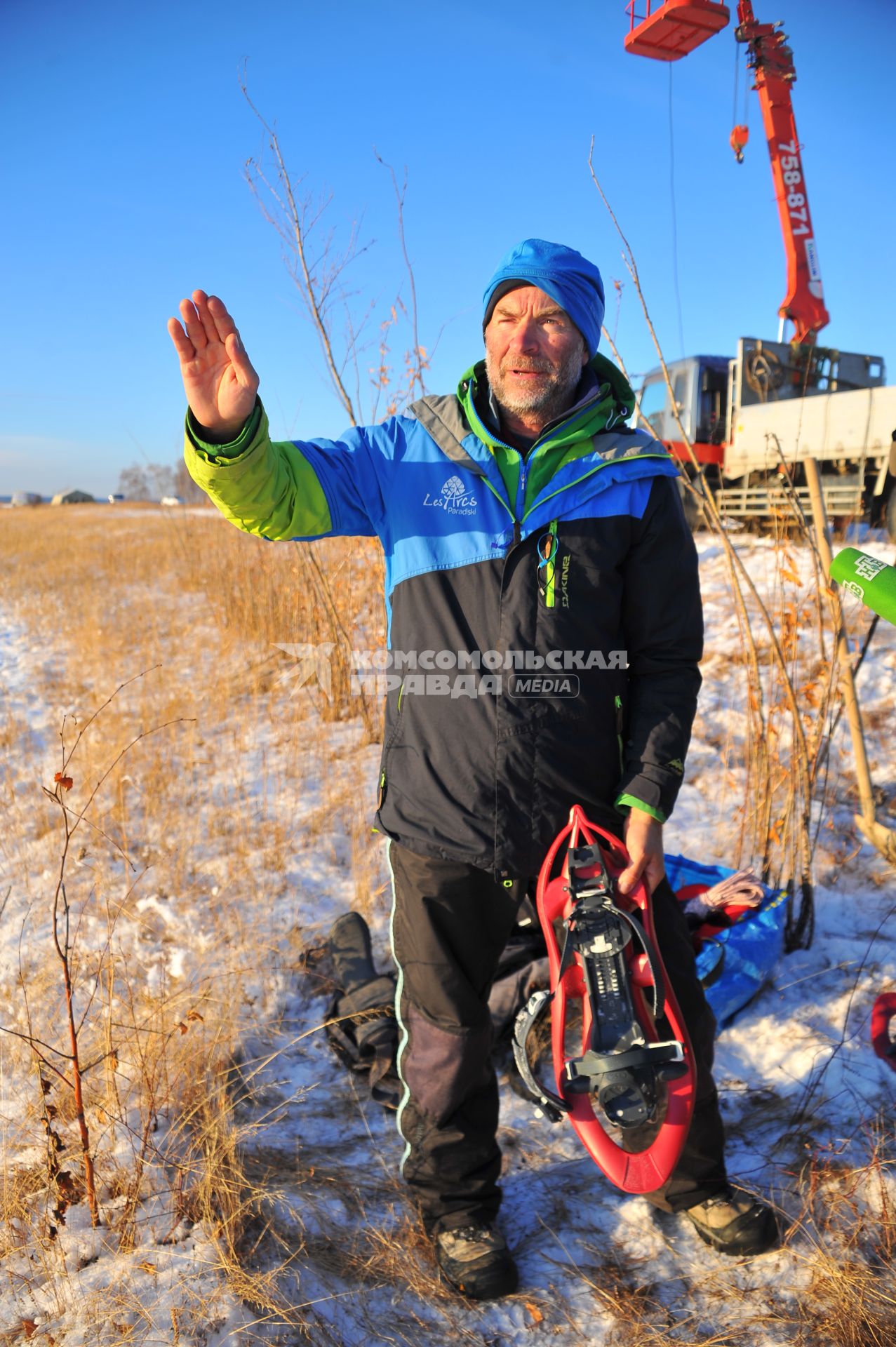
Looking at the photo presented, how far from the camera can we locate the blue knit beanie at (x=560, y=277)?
1.84 m

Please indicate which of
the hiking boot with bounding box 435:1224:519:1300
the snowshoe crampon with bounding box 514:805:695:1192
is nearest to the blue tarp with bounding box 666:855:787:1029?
the snowshoe crampon with bounding box 514:805:695:1192

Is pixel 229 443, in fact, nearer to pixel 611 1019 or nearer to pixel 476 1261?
pixel 611 1019

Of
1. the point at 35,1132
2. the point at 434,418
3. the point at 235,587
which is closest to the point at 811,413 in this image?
the point at 235,587

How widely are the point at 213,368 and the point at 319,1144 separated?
204cm

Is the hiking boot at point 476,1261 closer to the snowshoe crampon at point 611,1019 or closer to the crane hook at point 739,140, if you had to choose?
the snowshoe crampon at point 611,1019

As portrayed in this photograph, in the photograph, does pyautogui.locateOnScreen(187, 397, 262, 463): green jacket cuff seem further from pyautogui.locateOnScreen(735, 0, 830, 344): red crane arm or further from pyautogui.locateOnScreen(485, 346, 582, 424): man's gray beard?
pyautogui.locateOnScreen(735, 0, 830, 344): red crane arm

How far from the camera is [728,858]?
3484mm

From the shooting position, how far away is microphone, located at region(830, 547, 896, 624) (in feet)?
4.29

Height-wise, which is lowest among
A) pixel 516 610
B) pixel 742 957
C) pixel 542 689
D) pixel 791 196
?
pixel 742 957

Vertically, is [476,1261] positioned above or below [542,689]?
below

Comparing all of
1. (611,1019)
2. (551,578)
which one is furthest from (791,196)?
(611,1019)

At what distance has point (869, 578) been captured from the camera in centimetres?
132

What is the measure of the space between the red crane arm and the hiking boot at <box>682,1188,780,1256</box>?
9.80 meters

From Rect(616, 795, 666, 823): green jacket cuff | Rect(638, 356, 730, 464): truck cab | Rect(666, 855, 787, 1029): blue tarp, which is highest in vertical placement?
Rect(638, 356, 730, 464): truck cab
